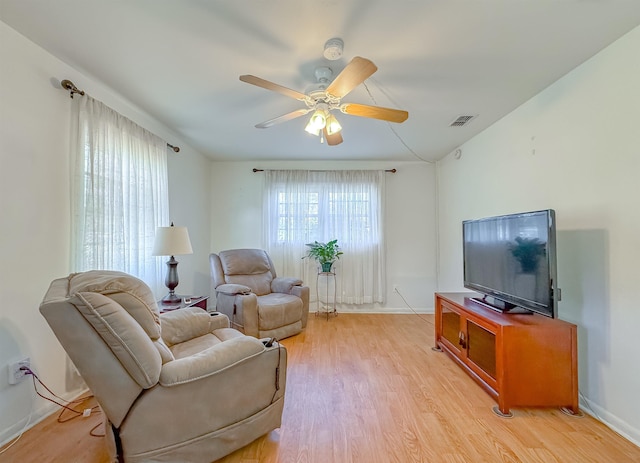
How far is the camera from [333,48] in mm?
1671

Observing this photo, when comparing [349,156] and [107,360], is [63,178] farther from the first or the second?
[349,156]

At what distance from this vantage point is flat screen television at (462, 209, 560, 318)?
1811 mm

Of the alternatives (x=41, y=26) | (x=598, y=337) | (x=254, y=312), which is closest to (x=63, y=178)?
(x=41, y=26)

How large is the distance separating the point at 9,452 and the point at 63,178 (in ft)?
5.28

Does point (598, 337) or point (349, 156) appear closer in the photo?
point (598, 337)

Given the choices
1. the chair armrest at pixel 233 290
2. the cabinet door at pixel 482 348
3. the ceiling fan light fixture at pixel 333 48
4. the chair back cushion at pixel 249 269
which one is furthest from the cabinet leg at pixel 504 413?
the chair back cushion at pixel 249 269

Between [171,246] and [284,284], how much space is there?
1544 mm

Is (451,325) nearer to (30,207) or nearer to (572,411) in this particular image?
(572,411)

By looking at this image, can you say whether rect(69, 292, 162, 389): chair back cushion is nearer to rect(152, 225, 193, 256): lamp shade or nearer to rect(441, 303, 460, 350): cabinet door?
rect(152, 225, 193, 256): lamp shade

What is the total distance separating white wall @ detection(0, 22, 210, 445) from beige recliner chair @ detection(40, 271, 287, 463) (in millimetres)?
640

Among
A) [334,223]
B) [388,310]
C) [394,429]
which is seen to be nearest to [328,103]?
[394,429]

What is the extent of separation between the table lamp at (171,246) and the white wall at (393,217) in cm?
179

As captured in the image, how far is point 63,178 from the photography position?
6.37 feet

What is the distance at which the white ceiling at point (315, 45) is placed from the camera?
145 cm
